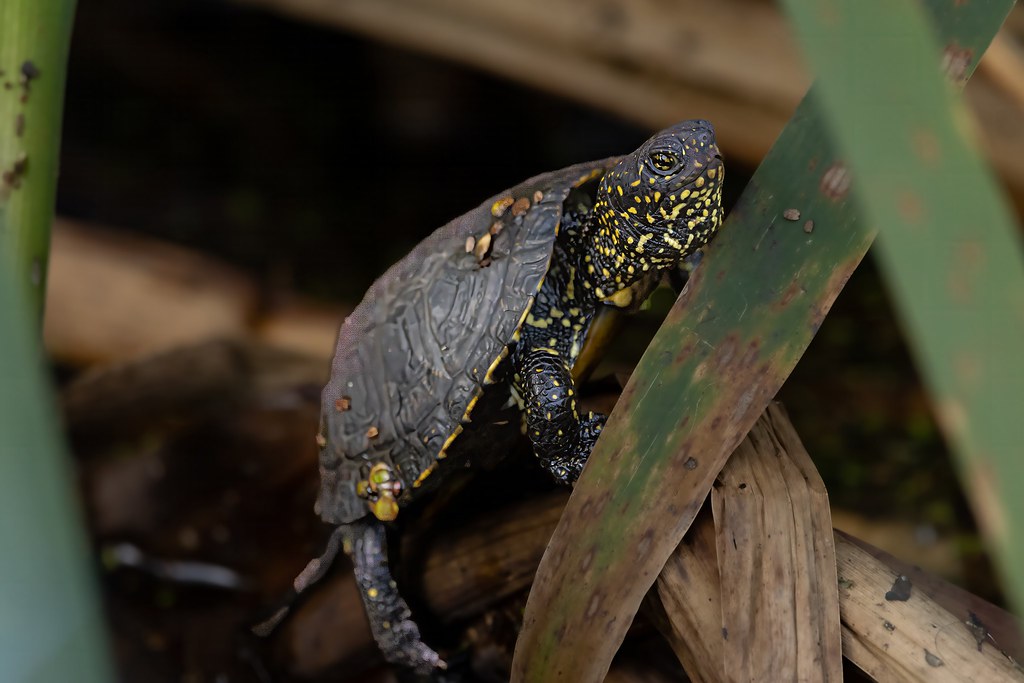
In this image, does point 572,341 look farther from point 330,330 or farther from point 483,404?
point 330,330

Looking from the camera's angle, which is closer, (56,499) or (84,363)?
(56,499)

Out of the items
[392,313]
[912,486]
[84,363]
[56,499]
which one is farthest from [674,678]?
[84,363]

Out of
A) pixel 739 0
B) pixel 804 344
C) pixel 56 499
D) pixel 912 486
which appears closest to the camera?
pixel 56 499

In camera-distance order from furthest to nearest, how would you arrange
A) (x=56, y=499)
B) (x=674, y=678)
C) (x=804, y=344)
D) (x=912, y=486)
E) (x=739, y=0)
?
(x=912, y=486) → (x=739, y=0) → (x=674, y=678) → (x=804, y=344) → (x=56, y=499)

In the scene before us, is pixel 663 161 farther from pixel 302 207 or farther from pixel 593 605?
pixel 302 207

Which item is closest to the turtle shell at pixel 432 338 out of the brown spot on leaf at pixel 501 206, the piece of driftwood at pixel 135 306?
the brown spot on leaf at pixel 501 206

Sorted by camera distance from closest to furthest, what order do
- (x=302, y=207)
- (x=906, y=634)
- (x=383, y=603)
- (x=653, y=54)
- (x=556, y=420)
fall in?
(x=906, y=634), (x=556, y=420), (x=383, y=603), (x=653, y=54), (x=302, y=207)

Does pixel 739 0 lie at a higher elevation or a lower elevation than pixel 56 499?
higher

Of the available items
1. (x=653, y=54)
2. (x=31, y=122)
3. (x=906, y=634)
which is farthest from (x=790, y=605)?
(x=653, y=54)

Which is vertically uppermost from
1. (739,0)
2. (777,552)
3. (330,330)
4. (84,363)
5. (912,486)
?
(739,0)
